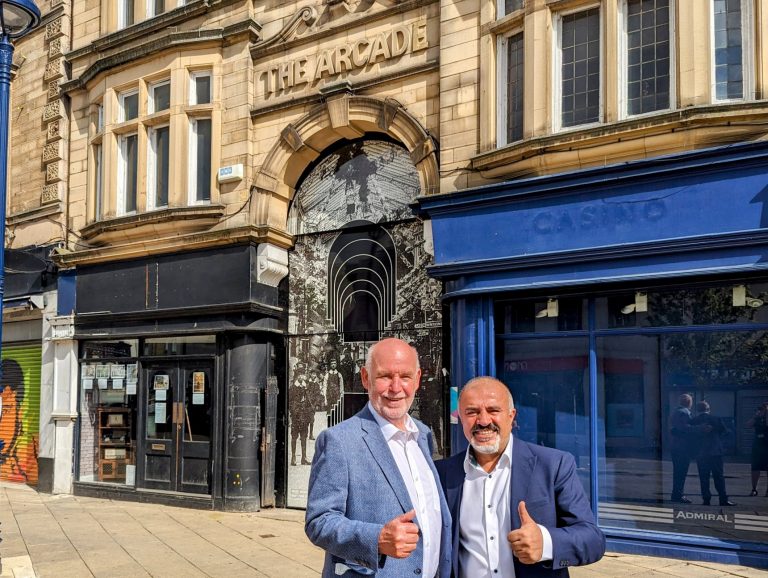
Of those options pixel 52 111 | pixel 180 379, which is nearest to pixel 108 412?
pixel 180 379

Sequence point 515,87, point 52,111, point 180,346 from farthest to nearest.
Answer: point 52,111, point 180,346, point 515,87

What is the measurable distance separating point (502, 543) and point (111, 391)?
34.1 ft

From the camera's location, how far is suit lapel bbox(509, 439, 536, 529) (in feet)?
9.91

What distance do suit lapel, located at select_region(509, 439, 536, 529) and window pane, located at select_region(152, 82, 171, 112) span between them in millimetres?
10224

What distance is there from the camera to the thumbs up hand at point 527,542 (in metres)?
2.79

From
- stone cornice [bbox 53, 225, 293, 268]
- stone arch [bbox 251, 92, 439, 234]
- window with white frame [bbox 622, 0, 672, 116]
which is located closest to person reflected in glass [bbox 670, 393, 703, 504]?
window with white frame [bbox 622, 0, 672, 116]

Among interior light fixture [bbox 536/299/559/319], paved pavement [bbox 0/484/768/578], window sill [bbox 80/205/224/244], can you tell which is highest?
window sill [bbox 80/205/224/244]


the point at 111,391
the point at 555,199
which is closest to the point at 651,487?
the point at 555,199

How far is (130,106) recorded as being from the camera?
12.4m

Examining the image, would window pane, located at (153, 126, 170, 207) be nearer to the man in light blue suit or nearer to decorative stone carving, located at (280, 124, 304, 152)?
decorative stone carving, located at (280, 124, 304, 152)

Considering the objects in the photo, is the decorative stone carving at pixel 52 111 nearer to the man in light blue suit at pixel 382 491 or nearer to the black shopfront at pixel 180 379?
the black shopfront at pixel 180 379

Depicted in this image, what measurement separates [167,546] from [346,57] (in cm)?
644

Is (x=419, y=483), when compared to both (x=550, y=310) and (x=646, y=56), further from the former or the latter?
(x=646, y=56)

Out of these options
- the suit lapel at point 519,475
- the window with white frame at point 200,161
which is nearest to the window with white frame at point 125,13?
the window with white frame at point 200,161
